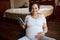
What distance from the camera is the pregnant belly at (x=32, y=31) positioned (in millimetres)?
2074

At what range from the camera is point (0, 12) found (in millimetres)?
6824

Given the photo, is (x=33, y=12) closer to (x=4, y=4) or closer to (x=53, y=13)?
(x=53, y=13)

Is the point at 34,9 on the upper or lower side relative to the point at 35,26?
upper

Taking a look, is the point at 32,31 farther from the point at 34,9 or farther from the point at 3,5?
the point at 3,5

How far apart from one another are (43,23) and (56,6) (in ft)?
12.5

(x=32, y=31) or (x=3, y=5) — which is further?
(x=3, y=5)

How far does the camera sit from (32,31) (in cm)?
209

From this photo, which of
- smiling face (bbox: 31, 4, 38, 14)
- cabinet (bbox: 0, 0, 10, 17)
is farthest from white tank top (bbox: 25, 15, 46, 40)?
cabinet (bbox: 0, 0, 10, 17)

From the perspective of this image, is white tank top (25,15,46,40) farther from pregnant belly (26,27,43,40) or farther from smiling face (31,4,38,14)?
smiling face (31,4,38,14)

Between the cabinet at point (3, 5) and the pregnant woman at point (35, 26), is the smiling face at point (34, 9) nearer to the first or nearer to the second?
the pregnant woman at point (35, 26)

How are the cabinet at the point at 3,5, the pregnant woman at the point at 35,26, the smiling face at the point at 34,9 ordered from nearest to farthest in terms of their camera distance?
the pregnant woman at the point at 35,26
the smiling face at the point at 34,9
the cabinet at the point at 3,5

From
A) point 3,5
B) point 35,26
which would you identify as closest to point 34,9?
point 35,26

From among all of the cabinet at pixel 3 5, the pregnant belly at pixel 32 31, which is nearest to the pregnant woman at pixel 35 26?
the pregnant belly at pixel 32 31

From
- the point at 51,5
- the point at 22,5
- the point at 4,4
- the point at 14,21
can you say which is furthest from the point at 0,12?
the point at 51,5
